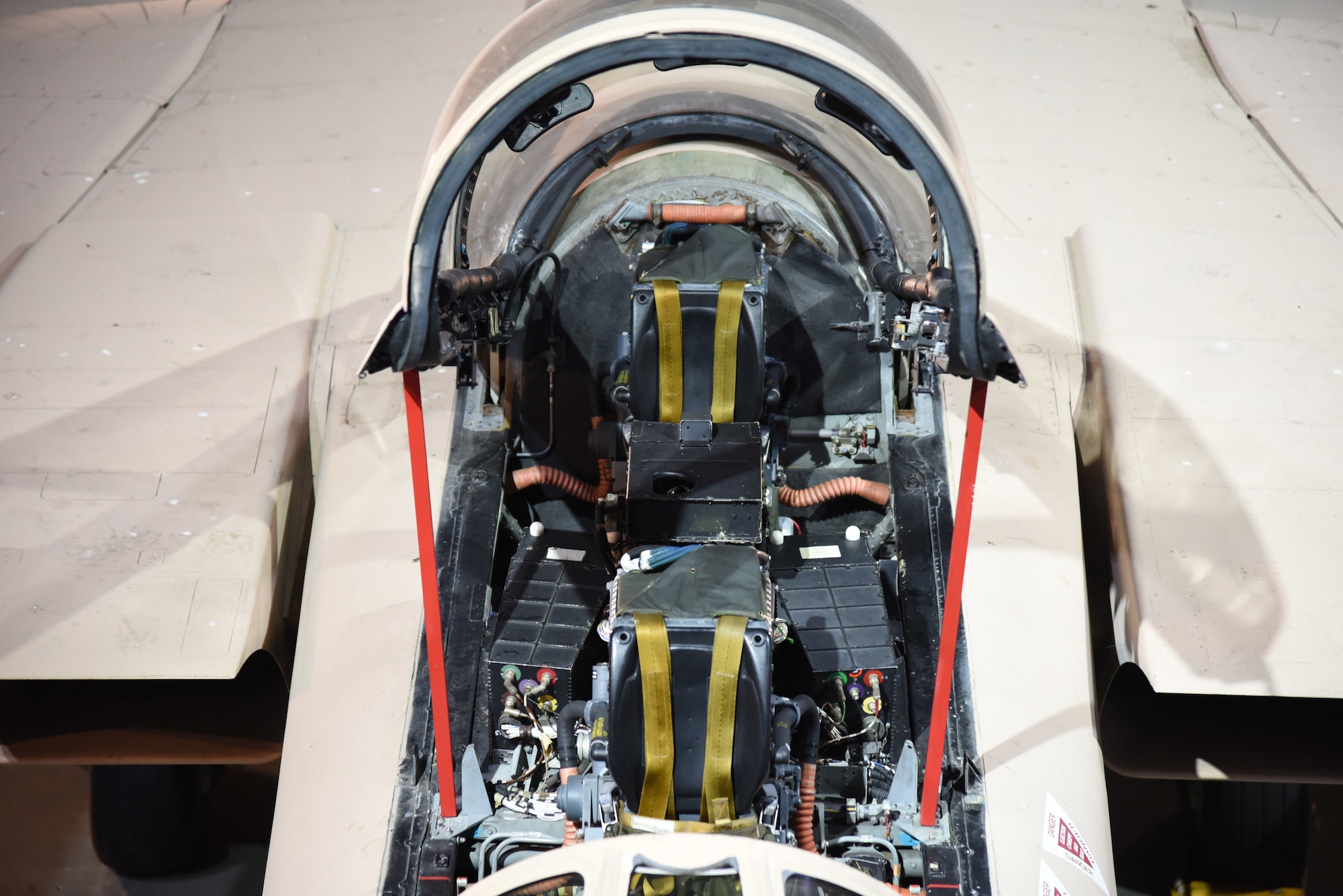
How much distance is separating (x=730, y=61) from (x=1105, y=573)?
2.03m

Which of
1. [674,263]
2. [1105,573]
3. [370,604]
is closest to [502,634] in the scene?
[370,604]

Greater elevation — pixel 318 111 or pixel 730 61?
pixel 318 111

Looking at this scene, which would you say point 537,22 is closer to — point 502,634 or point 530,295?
point 530,295

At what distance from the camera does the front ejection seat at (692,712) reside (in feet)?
8.35

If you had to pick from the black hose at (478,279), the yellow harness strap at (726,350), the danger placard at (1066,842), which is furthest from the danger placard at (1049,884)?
the black hose at (478,279)

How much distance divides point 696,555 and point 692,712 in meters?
0.39

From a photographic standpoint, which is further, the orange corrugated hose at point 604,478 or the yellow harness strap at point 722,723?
the orange corrugated hose at point 604,478

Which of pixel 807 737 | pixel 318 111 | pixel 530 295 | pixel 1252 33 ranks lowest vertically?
pixel 807 737

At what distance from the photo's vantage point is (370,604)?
10.7 feet

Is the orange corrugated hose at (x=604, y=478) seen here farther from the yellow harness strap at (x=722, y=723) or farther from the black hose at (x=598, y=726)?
the yellow harness strap at (x=722, y=723)

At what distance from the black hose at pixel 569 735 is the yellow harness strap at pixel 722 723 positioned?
441mm

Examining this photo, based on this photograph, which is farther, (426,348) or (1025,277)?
(1025,277)

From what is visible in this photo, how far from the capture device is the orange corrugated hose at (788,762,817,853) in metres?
2.81

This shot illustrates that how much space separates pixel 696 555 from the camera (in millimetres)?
2809
